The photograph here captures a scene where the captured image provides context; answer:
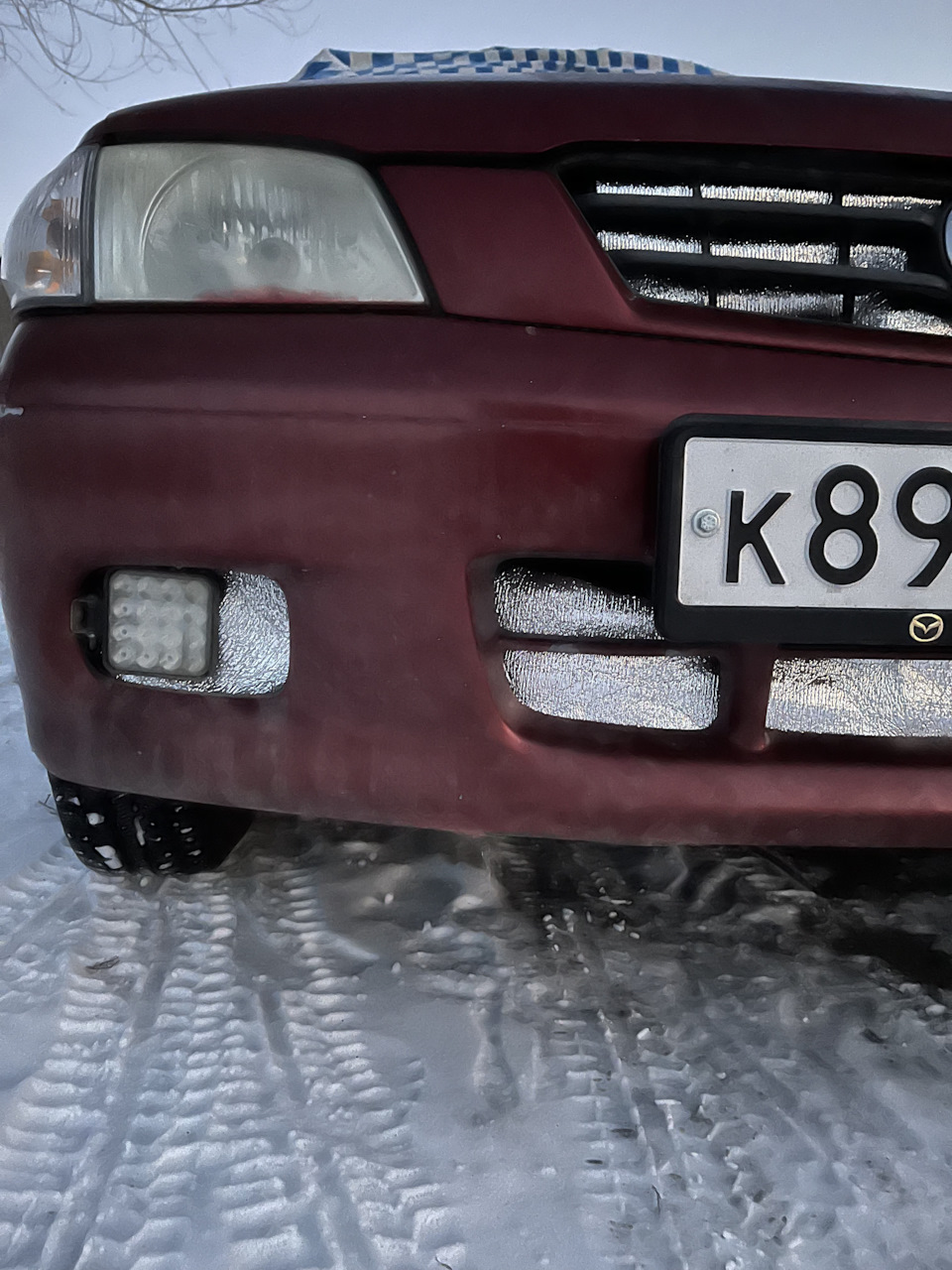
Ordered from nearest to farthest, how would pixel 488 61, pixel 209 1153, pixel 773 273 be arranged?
1. pixel 209 1153
2. pixel 773 273
3. pixel 488 61

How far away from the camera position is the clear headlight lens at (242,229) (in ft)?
3.32

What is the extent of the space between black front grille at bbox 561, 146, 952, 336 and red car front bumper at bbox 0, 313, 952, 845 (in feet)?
0.34

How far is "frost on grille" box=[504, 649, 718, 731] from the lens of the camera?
104 cm

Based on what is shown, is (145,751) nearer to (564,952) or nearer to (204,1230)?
(204,1230)

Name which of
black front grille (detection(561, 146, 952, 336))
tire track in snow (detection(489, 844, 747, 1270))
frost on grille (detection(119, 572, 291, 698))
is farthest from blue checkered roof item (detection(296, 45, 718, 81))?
tire track in snow (detection(489, 844, 747, 1270))

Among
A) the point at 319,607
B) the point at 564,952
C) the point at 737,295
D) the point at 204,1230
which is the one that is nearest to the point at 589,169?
the point at 737,295

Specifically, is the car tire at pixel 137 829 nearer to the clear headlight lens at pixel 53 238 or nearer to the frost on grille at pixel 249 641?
the frost on grille at pixel 249 641

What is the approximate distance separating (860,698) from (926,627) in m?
0.12

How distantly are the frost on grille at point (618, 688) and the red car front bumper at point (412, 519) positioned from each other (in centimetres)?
3

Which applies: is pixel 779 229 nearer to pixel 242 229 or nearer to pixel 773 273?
pixel 773 273

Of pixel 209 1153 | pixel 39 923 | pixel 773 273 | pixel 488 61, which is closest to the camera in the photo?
pixel 209 1153

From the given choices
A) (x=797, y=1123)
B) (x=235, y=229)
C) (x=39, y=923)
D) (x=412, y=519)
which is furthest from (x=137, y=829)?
(x=797, y=1123)

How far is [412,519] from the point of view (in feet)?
3.19

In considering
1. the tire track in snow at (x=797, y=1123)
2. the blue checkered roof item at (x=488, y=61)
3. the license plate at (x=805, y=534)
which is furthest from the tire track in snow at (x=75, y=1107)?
the blue checkered roof item at (x=488, y=61)
